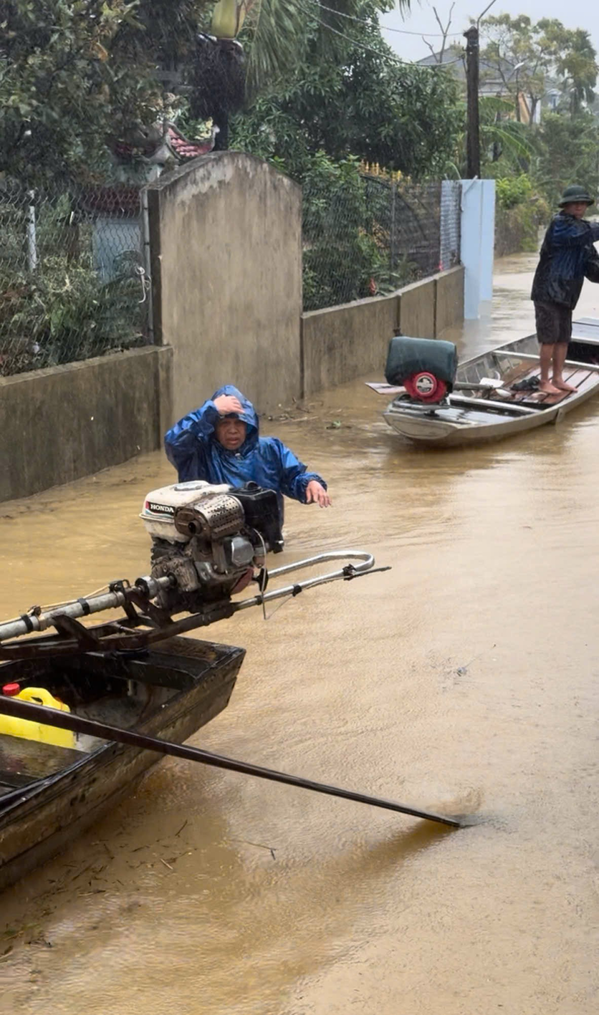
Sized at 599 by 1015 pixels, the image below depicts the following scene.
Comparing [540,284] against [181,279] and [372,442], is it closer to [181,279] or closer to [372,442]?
[372,442]

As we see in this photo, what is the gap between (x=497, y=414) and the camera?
11609 millimetres

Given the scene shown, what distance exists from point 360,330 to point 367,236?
1.86 metres

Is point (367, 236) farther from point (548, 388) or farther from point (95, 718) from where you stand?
point (95, 718)

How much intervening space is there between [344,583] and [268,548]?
248 cm

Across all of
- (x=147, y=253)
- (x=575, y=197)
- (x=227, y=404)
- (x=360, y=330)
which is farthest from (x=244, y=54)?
(x=227, y=404)

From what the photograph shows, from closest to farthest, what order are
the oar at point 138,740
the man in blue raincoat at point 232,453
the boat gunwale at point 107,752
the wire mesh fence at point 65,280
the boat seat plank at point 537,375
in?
1. the oar at point 138,740
2. the boat gunwale at point 107,752
3. the man in blue raincoat at point 232,453
4. the wire mesh fence at point 65,280
5. the boat seat plank at point 537,375

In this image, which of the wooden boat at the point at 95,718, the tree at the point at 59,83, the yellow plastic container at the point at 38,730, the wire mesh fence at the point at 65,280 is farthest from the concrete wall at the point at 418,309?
the yellow plastic container at the point at 38,730

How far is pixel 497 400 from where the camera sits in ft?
40.0

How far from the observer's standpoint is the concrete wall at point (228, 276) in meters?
10.4

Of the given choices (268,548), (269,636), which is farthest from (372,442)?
(268,548)

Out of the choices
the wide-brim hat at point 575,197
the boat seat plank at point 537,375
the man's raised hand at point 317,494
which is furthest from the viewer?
the boat seat plank at point 537,375

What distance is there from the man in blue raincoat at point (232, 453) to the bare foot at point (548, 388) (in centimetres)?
629

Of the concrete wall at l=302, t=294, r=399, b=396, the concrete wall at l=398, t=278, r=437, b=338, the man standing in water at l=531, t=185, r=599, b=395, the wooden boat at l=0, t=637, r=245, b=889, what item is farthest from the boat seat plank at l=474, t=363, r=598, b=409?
the wooden boat at l=0, t=637, r=245, b=889

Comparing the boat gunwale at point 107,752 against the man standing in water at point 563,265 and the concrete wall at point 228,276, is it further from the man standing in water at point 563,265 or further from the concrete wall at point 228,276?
the man standing in water at point 563,265
